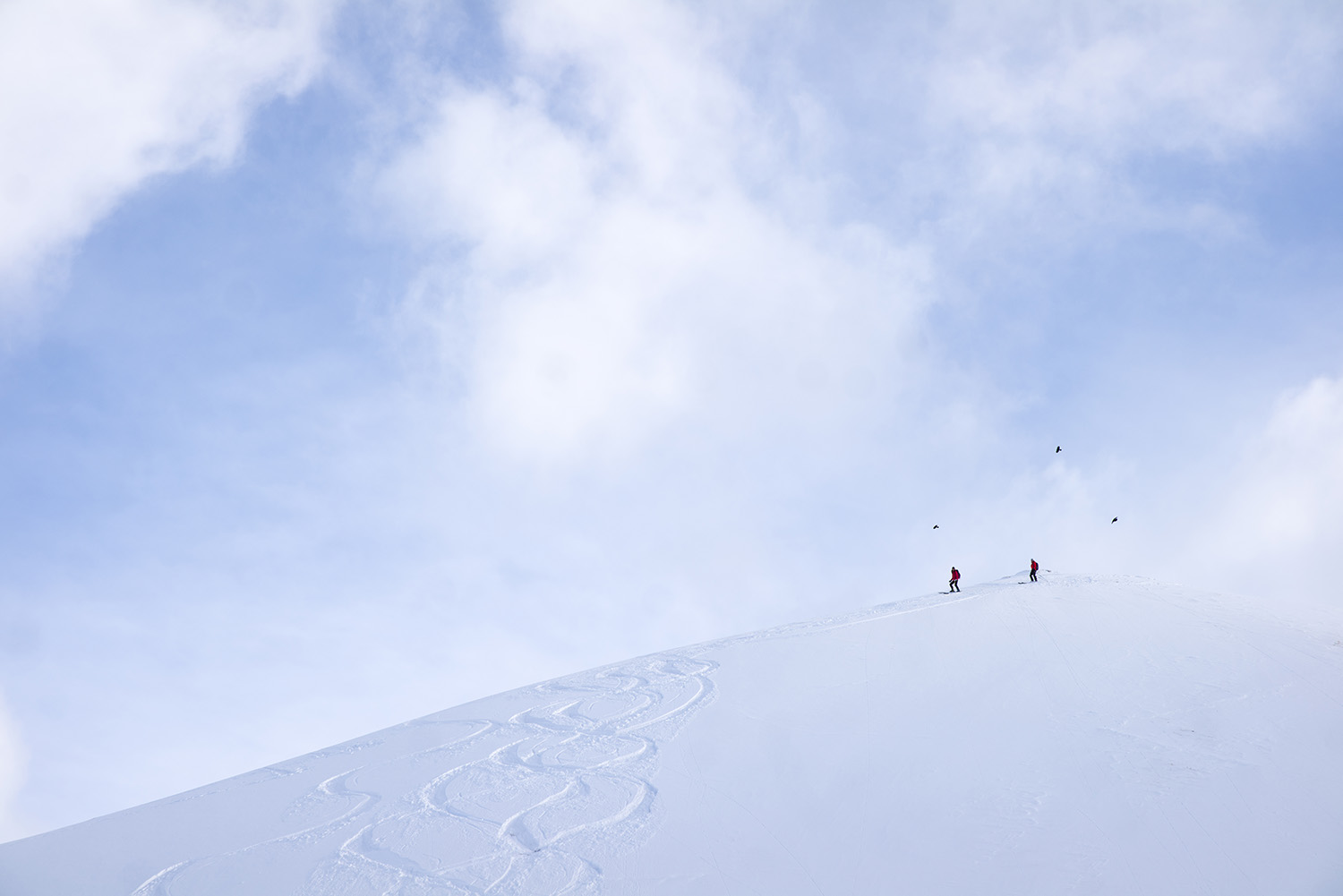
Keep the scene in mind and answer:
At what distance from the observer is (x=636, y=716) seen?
1483cm

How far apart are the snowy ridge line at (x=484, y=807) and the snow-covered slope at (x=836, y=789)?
0.05m

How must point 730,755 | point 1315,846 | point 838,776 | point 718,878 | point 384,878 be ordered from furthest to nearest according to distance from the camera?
point 730,755 → point 838,776 → point 384,878 → point 718,878 → point 1315,846

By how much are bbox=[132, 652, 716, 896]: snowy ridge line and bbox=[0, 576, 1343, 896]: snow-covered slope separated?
1.9 inches

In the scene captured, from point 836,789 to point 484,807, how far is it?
16.4ft

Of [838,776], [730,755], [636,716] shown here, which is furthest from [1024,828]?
[636,716]

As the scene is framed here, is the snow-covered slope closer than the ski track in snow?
Yes

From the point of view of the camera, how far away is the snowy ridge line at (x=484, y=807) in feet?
32.6

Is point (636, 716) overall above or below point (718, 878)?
above

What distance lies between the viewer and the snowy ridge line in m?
9.95

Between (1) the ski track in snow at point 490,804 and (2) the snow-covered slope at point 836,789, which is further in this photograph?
(1) the ski track in snow at point 490,804

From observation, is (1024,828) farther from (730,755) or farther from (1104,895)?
(730,755)

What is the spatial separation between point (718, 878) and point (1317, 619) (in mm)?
15952

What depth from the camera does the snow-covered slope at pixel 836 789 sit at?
906cm

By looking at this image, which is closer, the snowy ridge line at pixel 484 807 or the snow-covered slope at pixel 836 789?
the snow-covered slope at pixel 836 789
